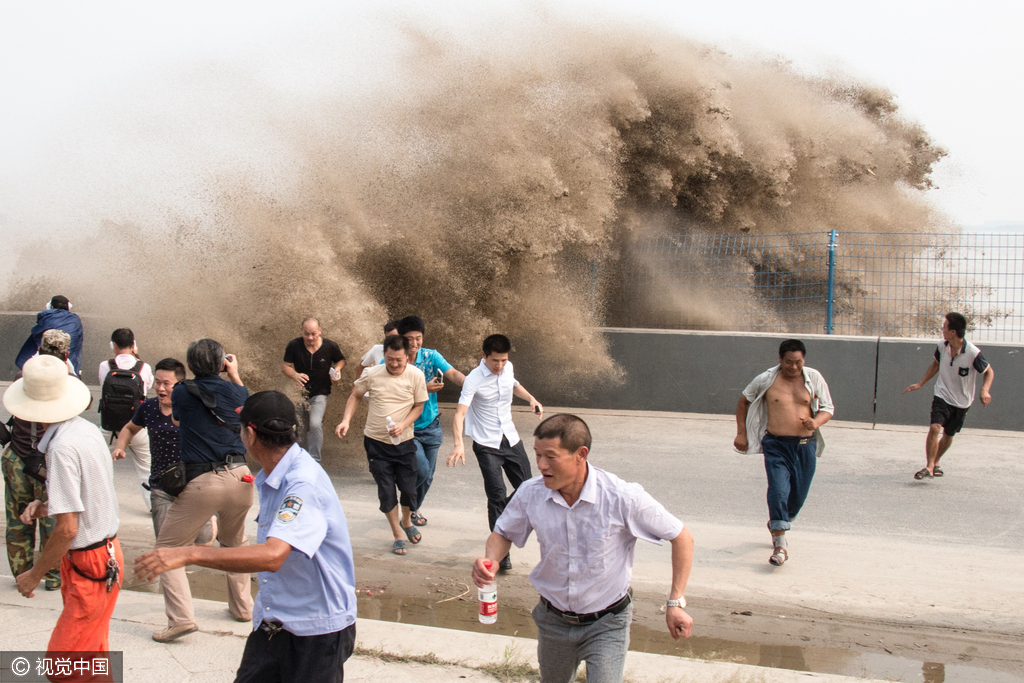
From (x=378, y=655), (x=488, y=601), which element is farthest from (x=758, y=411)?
(x=488, y=601)

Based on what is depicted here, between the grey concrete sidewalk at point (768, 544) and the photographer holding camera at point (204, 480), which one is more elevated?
the photographer holding camera at point (204, 480)

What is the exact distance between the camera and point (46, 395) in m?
3.37

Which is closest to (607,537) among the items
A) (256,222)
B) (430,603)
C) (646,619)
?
(646,619)

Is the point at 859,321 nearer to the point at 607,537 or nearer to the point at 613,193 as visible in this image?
the point at 613,193

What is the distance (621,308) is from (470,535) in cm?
569

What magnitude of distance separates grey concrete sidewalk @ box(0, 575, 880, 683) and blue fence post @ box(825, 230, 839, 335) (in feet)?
23.5

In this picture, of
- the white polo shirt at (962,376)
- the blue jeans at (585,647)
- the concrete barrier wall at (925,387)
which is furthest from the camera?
the concrete barrier wall at (925,387)

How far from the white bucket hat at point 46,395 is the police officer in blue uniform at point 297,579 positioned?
1.10 metres

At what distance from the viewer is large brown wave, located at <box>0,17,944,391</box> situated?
9820 mm

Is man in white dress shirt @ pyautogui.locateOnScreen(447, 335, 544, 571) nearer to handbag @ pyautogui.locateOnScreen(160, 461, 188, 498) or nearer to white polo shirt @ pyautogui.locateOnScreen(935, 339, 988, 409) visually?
handbag @ pyautogui.locateOnScreen(160, 461, 188, 498)

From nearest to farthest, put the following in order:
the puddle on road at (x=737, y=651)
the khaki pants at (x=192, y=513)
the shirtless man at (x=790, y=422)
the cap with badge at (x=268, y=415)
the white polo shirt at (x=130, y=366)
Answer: the cap with badge at (x=268, y=415) < the puddle on road at (x=737, y=651) < the khaki pants at (x=192, y=513) < the shirtless man at (x=790, y=422) < the white polo shirt at (x=130, y=366)

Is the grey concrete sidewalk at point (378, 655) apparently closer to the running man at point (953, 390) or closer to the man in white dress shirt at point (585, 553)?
the man in white dress shirt at point (585, 553)

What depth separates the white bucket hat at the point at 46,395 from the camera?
3.33 meters

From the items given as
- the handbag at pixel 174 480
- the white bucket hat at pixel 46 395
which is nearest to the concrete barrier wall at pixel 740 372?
the handbag at pixel 174 480
